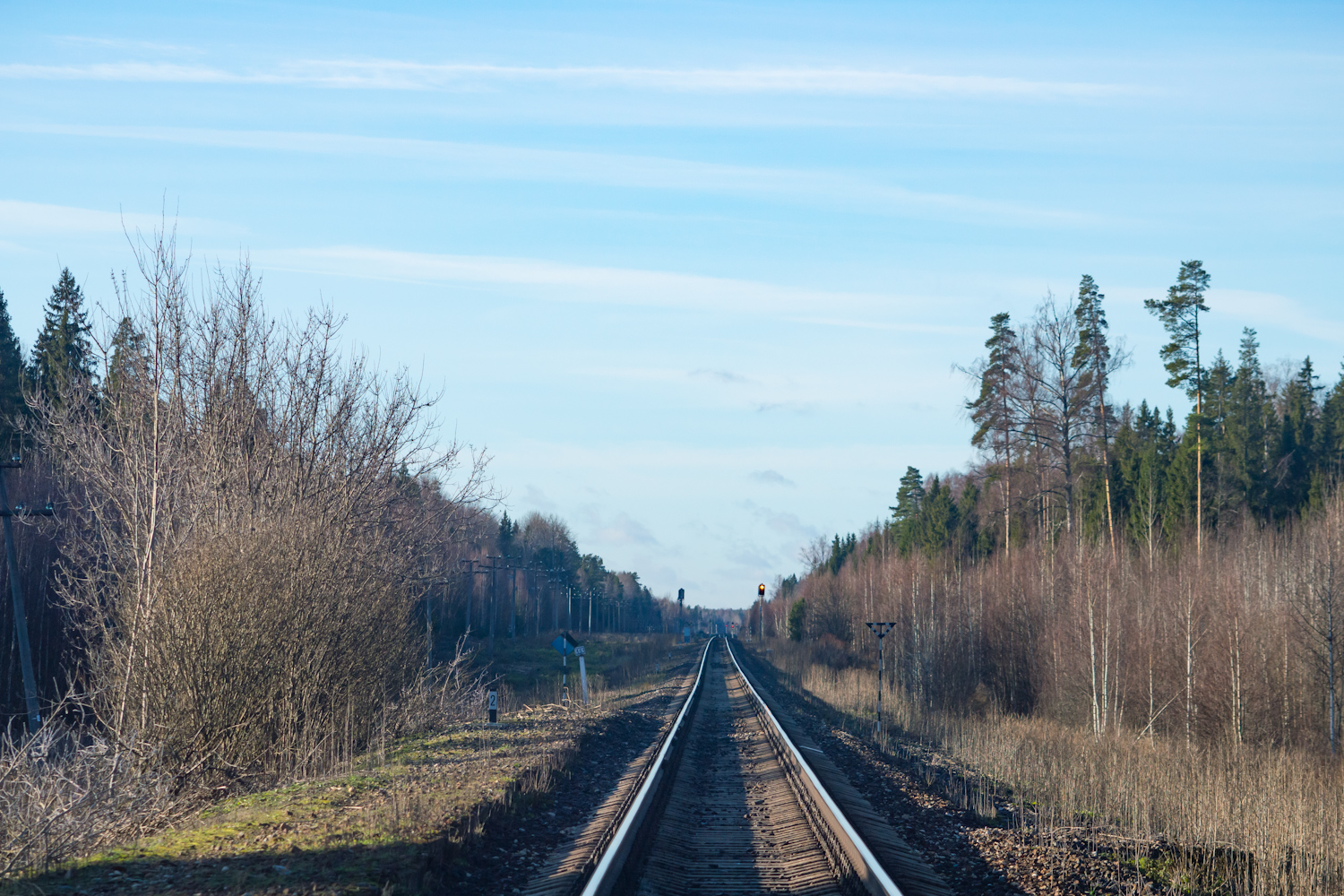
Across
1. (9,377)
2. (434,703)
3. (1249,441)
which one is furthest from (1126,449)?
(9,377)

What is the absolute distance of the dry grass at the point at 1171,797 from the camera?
27.9ft

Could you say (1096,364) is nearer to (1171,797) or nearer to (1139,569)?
(1139,569)

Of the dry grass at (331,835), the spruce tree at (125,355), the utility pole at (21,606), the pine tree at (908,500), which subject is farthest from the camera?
the pine tree at (908,500)

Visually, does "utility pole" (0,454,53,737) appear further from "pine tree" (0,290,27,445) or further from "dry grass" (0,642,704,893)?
"pine tree" (0,290,27,445)

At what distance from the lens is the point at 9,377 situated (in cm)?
4356

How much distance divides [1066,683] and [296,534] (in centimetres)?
2222

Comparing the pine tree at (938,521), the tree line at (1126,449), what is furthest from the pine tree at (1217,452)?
the pine tree at (938,521)

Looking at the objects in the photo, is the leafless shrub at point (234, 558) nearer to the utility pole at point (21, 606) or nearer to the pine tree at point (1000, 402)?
the utility pole at point (21, 606)

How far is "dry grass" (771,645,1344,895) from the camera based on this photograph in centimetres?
849

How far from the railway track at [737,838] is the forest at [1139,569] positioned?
1168 cm

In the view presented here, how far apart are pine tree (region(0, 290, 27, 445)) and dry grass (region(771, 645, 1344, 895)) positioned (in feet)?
121

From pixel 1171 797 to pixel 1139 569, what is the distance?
1940cm

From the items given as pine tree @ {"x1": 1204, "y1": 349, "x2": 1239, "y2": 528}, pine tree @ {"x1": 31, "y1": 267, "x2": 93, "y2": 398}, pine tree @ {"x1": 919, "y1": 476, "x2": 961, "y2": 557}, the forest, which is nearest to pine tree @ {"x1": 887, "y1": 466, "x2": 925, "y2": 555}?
pine tree @ {"x1": 919, "y1": 476, "x2": 961, "y2": 557}

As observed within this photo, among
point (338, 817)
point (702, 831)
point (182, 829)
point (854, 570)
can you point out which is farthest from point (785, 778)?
point (854, 570)
